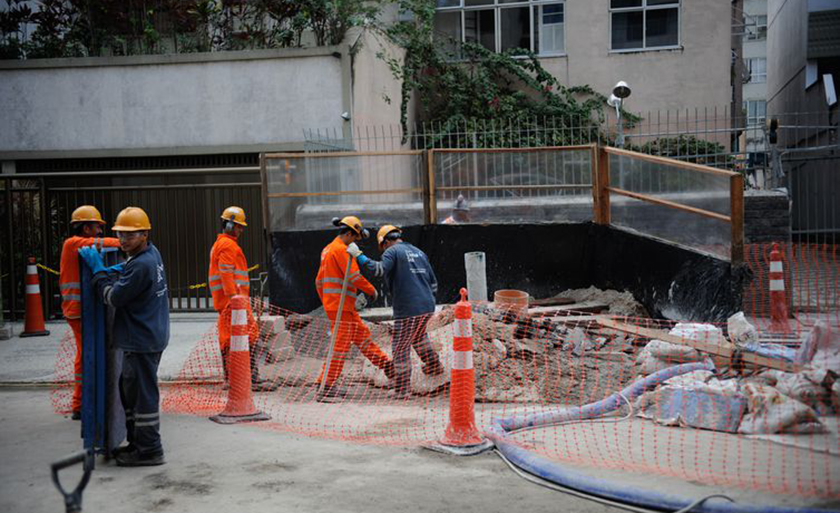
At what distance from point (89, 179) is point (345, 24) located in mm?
5443

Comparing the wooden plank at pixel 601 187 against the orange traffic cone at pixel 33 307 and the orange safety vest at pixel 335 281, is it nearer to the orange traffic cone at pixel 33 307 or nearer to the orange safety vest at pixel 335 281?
the orange safety vest at pixel 335 281

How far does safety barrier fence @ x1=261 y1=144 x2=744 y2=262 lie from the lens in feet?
41.1

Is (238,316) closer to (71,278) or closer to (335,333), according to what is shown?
(335,333)

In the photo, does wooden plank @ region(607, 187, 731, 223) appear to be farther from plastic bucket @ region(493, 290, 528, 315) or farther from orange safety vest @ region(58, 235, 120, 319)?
orange safety vest @ region(58, 235, 120, 319)

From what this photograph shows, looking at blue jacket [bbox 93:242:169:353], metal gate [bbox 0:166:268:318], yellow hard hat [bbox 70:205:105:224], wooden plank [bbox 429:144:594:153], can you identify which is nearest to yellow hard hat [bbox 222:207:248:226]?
yellow hard hat [bbox 70:205:105:224]

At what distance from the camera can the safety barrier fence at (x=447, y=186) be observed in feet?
41.1

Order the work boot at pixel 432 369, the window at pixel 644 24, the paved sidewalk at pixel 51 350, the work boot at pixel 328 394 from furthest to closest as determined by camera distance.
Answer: the window at pixel 644 24, the paved sidewalk at pixel 51 350, the work boot at pixel 432 369, the work boot at pixel 328 394

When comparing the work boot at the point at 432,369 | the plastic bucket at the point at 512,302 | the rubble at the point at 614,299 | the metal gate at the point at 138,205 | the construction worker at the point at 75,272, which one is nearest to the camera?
the construction worker at the point at 75,272

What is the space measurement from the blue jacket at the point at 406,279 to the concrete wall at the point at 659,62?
1502 cm

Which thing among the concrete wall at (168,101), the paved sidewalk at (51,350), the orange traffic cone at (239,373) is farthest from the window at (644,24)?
the orange traffic cone at (239,373)

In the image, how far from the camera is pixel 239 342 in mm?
7453

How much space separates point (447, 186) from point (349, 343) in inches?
179

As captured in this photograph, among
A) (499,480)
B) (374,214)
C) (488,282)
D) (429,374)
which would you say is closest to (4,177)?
(374,214)

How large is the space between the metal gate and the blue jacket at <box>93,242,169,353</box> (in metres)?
7.30
